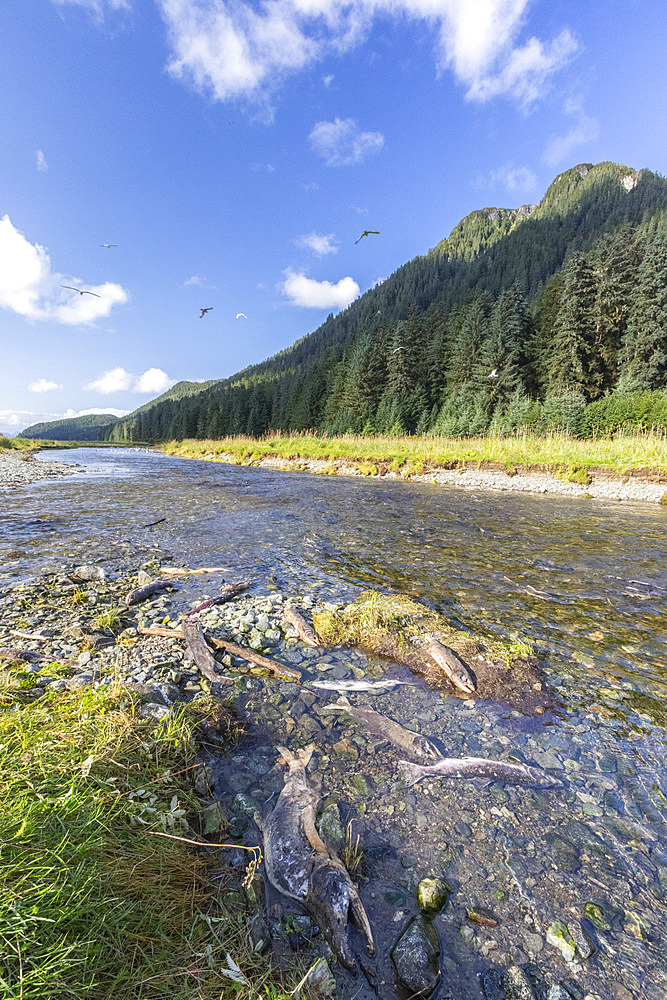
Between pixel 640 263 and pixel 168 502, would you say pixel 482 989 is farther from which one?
pixel 640 263

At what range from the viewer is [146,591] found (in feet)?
18.2

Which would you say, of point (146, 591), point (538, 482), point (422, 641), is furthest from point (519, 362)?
point (146, 591)

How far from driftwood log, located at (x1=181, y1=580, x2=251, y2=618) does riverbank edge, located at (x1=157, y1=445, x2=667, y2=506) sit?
1507 cm

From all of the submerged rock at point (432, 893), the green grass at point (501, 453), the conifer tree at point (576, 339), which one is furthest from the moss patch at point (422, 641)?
the conifer tree at point (576, 339)

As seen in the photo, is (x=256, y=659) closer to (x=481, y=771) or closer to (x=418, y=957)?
(x=481, y=771)

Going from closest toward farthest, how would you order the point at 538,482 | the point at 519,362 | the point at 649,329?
1. the point at 538,482
2. the point at 649,329
3. the point at 519,362

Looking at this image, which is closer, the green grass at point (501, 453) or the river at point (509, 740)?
the river at point (509, 740)

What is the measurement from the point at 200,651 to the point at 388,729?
6.60 feet

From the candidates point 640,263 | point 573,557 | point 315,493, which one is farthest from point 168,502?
point 640,263

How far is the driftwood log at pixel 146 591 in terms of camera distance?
532 centimetres

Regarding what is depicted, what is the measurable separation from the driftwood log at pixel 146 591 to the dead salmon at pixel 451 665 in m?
3.93

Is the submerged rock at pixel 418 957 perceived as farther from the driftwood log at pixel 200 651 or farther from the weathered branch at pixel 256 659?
the driftwood log at pixel 200 651

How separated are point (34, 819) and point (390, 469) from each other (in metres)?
23.7

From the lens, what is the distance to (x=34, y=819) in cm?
162
